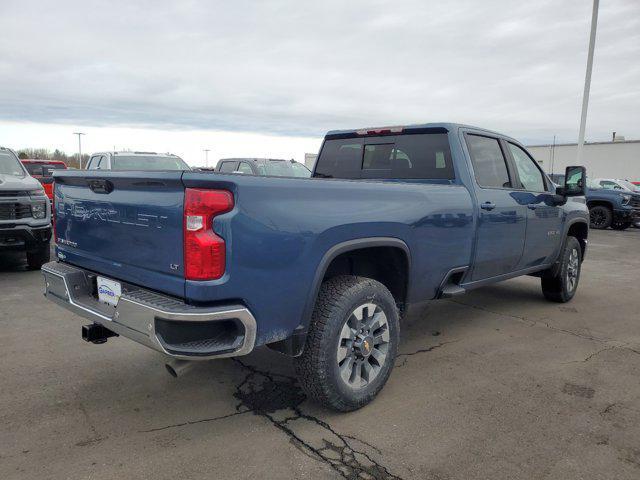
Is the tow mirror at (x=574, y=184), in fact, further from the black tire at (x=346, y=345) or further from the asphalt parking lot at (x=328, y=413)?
the black tire at (x=346, y=345)

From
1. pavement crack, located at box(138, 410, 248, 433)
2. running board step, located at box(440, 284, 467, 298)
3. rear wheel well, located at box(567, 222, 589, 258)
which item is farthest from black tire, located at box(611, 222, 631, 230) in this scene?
pavement crack, located at box(138, 410, 248, 433)

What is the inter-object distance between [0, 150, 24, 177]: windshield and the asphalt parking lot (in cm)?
379

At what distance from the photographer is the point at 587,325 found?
5.17 metres

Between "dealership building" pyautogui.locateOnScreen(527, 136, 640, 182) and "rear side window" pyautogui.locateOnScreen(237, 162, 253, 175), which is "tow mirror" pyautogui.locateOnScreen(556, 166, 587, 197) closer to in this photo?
"rear side window" pyautogui.locateOnScreen(237, 162, 253, 175)

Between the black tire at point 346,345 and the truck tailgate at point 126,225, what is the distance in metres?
0.86

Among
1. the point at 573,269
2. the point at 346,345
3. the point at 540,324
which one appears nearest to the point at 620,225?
the point at 573,269

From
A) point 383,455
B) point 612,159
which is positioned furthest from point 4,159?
point 612,159

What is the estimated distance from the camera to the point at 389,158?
456cm

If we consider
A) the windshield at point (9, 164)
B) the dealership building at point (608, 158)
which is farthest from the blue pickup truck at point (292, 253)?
the dealership building at point (608, 158)

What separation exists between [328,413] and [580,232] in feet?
14.8

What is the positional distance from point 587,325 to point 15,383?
5161mm

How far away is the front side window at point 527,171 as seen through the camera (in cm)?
497

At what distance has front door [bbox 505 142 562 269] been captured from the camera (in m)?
4.88

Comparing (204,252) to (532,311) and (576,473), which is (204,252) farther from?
(532,311)
